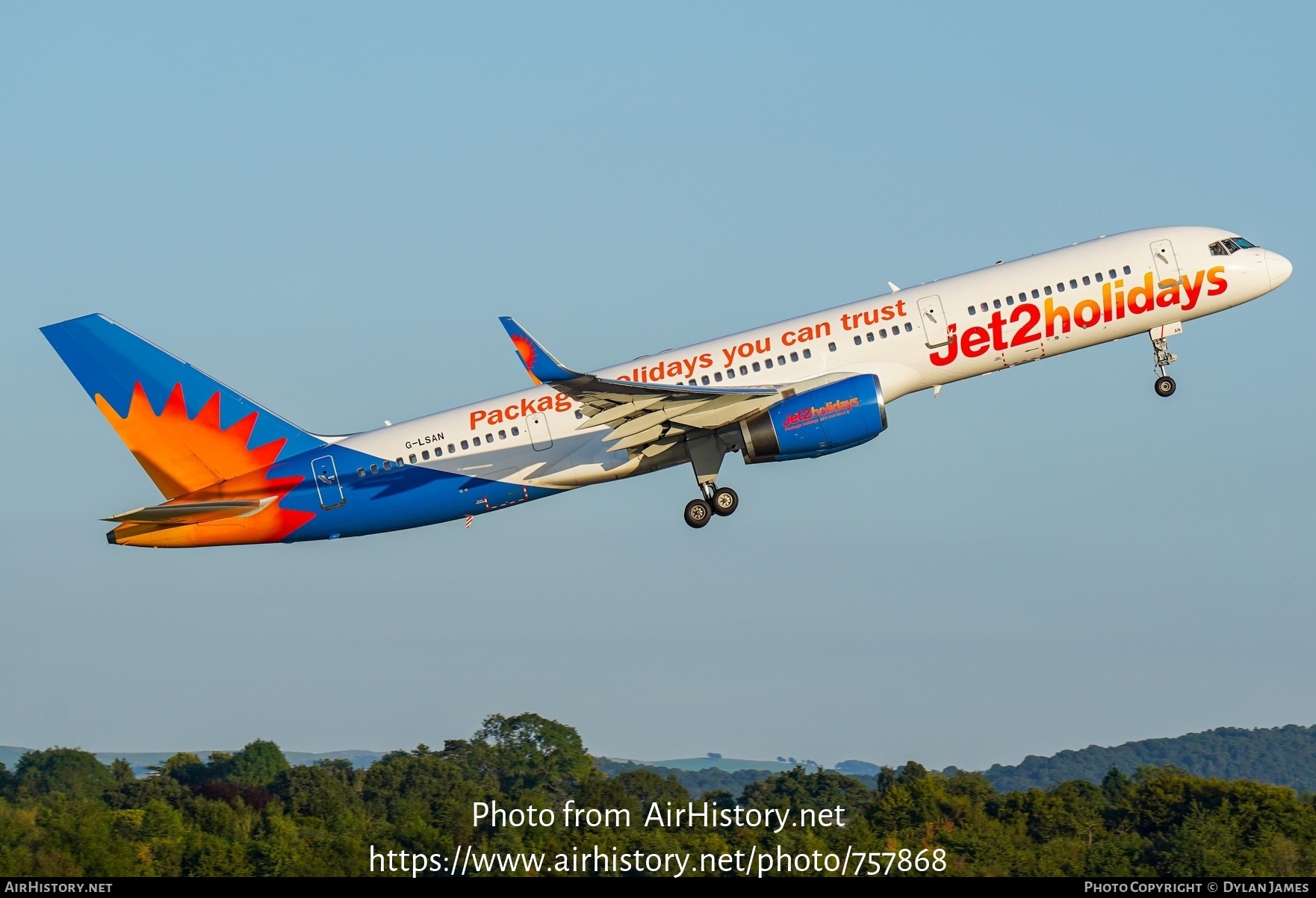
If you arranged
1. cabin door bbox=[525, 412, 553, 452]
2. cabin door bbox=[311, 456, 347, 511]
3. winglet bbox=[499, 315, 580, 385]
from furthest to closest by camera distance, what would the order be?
1. cabin door bbox=[311, 456, 347, 511]
2. cabin door bbox=[525, 412, 553, 452]
3. winglet bbox=[499, 315, 580, 385]

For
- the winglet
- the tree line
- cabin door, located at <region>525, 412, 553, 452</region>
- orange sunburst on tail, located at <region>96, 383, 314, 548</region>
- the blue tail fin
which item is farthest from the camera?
the tree line

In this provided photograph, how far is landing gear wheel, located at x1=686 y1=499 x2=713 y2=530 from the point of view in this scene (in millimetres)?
50250

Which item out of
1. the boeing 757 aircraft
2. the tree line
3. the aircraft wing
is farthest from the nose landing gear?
the tree line

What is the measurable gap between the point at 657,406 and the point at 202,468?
15892 mm

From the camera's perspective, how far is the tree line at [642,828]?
69.1 metres

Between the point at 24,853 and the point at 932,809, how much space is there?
1836 inches

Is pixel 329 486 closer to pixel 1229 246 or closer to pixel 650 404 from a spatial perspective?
pixel 650 404

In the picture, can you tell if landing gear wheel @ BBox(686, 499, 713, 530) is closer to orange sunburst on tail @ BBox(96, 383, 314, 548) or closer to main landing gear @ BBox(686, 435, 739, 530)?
main landing gear @ BBox(686, 435, 739, 530)

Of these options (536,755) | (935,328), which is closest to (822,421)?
(935,328)

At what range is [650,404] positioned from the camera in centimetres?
4634

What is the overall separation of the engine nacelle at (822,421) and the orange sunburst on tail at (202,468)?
50.0 feet

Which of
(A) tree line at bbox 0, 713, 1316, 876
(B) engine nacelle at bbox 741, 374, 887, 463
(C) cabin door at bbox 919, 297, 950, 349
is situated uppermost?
(C) cabin door at bbox 919, 297, 950, 349

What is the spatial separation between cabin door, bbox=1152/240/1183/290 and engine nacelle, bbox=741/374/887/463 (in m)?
10.0

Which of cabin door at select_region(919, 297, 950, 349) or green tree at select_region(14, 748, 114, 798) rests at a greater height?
cabin door at select_region(919, 297, 950, 349)
